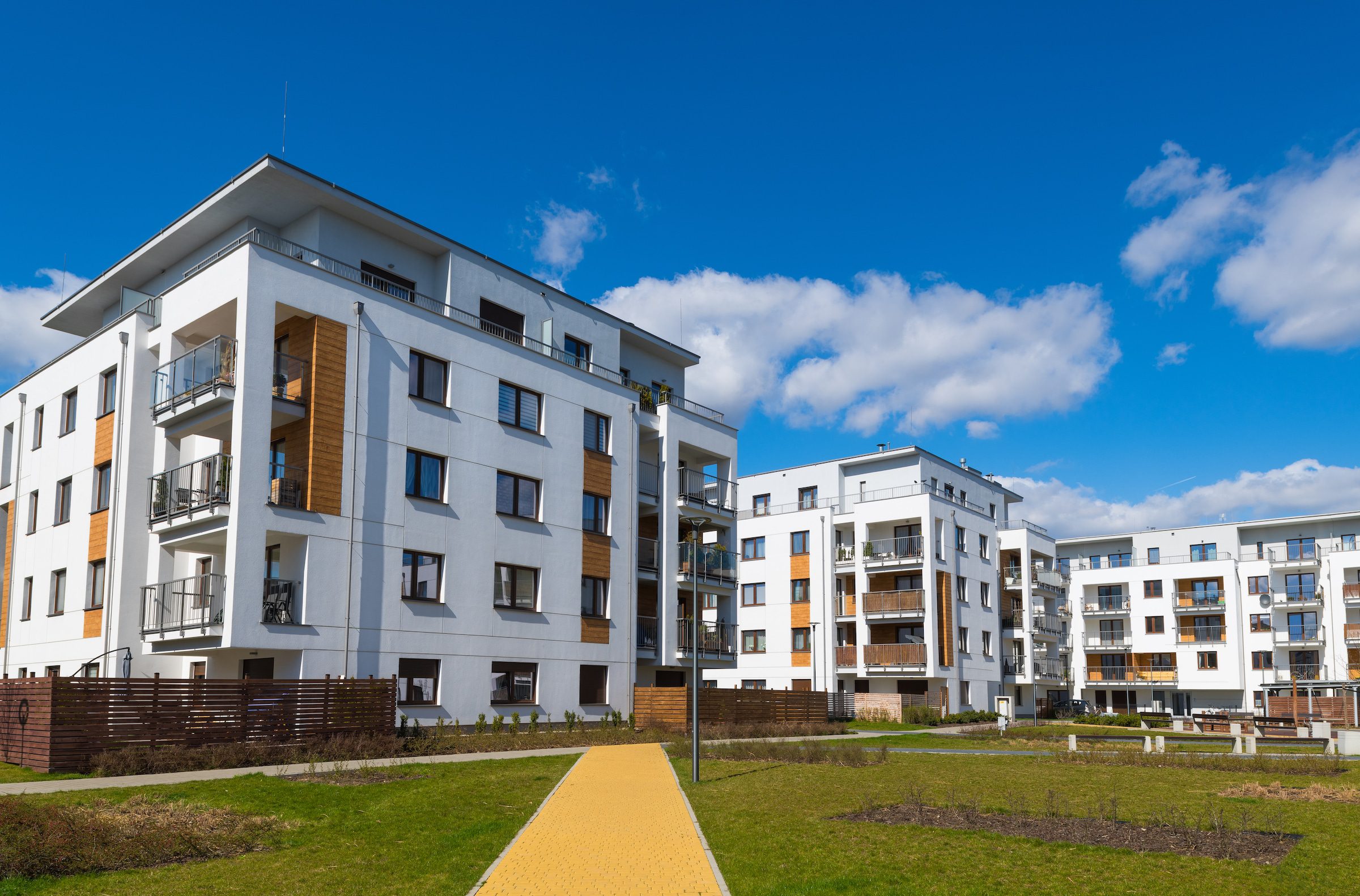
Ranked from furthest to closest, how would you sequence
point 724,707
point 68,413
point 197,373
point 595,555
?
point 724,707 < point 595,555 < point 68,413 < point 197,373

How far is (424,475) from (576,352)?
960cm

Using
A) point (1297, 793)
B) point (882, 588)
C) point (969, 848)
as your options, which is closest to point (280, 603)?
point (969, 848)

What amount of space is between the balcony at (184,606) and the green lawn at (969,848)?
42.8ft

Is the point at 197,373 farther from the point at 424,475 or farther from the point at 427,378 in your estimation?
the point at 424,475

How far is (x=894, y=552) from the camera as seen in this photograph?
57.3 meters

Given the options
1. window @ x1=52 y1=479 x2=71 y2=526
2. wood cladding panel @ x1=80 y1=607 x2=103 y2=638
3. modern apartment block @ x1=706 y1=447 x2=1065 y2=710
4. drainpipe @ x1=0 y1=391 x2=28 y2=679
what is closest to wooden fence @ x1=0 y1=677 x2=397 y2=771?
wood cladding panel @ x1=80 y1=607 x2=103 y2=638

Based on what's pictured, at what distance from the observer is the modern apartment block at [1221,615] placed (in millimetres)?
70562

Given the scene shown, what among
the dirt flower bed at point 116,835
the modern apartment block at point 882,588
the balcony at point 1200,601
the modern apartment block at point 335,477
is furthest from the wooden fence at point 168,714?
the balcony at point 1200,601

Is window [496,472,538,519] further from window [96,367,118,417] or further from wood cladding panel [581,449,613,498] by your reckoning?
window [96,367,118,417]

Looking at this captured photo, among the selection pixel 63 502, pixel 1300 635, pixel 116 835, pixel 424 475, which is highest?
pixel 424 475

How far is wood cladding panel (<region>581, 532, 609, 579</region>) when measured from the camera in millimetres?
35875

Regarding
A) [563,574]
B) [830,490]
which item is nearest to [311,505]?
[563,574]

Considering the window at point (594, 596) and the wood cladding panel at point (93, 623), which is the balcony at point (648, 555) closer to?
the window at point (594, 596)

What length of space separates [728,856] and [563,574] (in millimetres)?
23763
